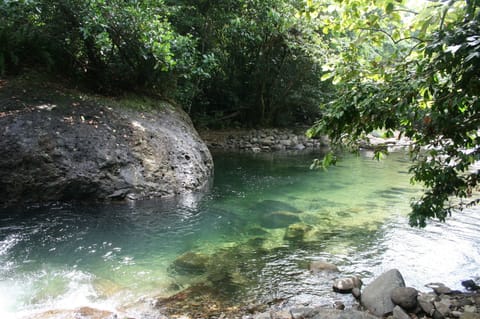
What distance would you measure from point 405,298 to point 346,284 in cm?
88

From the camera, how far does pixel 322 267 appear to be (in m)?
6.25

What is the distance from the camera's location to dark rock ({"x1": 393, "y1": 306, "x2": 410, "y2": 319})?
4.66 meters

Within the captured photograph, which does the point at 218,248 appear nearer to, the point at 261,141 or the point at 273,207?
the point at 273,207

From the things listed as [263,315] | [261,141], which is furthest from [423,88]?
[261,141]

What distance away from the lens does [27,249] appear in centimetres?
671

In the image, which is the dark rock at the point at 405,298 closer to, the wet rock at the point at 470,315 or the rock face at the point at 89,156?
the wet rock at the point at 470,315

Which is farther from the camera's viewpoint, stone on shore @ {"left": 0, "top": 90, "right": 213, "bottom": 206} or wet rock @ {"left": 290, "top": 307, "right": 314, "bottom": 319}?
stone on shore @ {"left": 0, "top": 90, "right": 213, "bottom": 206}

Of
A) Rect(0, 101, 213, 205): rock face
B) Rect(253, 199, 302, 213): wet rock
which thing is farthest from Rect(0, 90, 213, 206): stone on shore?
Rect(253, 199, 302, 213): wet rock

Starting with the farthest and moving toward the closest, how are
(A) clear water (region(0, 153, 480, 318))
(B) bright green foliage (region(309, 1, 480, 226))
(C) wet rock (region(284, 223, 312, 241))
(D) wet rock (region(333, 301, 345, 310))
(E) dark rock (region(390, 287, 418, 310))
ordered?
(C) wet rock (region(284, 223, 312, 241))
(A) clear water (region(0, 153, 480, 318))
(D) wet rock (region(333, 301, 345, 310))
(E) dark rock (region(390, 287, 418, 310))
(B) bright green foliage (region(309, 1, 480, 226))

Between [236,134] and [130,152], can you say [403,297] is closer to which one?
[130,152]

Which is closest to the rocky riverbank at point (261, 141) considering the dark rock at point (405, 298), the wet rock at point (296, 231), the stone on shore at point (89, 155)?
the stone on shore at point (89, 155)

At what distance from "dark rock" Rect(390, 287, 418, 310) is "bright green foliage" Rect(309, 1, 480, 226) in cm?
92

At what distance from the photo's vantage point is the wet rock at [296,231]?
7.84m

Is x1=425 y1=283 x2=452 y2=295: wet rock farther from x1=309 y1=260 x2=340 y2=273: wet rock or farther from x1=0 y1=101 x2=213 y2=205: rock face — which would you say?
x1=0 y1=101 x2=213 y2=205: rock face
